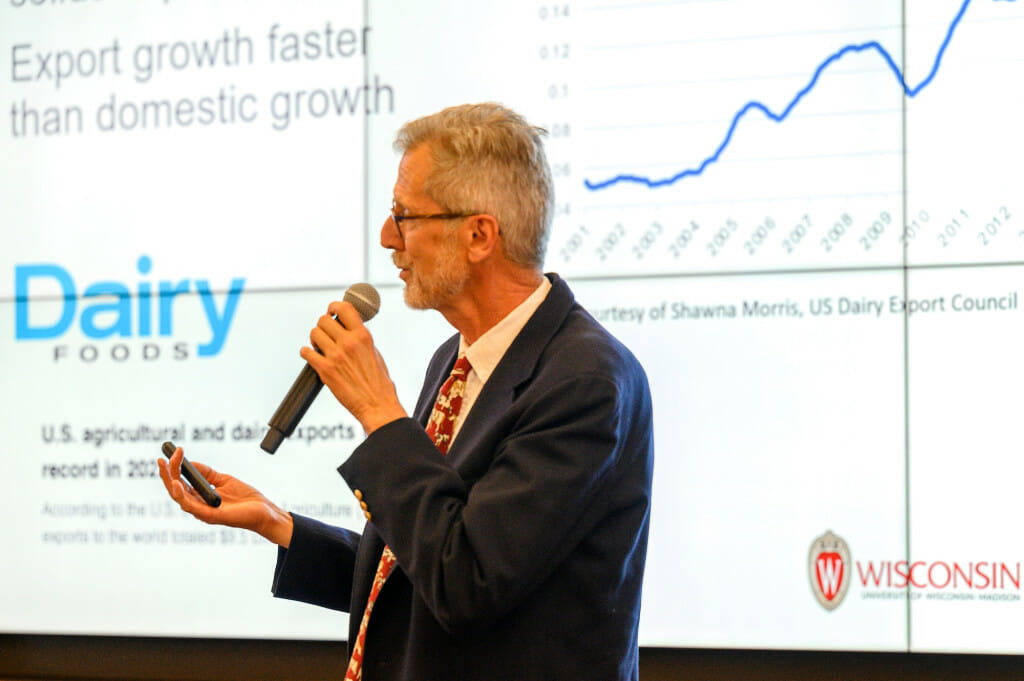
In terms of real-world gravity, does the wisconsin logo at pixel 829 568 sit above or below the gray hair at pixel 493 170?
below

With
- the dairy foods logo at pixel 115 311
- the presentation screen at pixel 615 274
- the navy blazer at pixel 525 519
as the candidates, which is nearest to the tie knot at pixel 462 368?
the navy blazer at pixel 525 519

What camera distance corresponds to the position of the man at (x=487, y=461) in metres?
1.29

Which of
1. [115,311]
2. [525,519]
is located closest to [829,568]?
[525,519]

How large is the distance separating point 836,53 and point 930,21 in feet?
0.70

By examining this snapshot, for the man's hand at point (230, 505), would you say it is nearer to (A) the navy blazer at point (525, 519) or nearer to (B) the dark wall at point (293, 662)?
(A) the navy blazer at point (525, 519)

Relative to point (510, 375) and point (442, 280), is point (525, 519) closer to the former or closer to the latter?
point (510, 375)

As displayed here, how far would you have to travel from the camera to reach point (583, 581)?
1371 millimetres

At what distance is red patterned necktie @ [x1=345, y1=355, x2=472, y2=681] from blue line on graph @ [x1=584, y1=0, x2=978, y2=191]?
1.19 m

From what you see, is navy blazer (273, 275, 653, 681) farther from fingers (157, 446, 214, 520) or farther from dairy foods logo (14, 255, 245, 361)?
dairy foods logo (14, 255, 245, 361)


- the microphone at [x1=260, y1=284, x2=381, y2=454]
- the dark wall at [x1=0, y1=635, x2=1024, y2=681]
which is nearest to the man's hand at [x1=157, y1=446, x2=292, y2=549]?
the microphone at [x1=260, y1=284, x2=381, y2=454]

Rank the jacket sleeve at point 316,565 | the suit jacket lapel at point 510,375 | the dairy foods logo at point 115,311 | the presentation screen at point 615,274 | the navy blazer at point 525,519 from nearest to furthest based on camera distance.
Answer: the navy blazer at point 525,519 → the suit jacket lapel at point 510,375 → the jacket sleeve at point 316,565 → the presentation screen at point 615,274 → the dairy foods logo at point 115,311

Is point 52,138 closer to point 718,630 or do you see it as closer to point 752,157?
point 752,157

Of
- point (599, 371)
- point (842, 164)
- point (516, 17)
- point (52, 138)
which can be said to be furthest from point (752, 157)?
point (52, 138)

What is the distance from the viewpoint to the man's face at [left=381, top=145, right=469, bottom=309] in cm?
150
